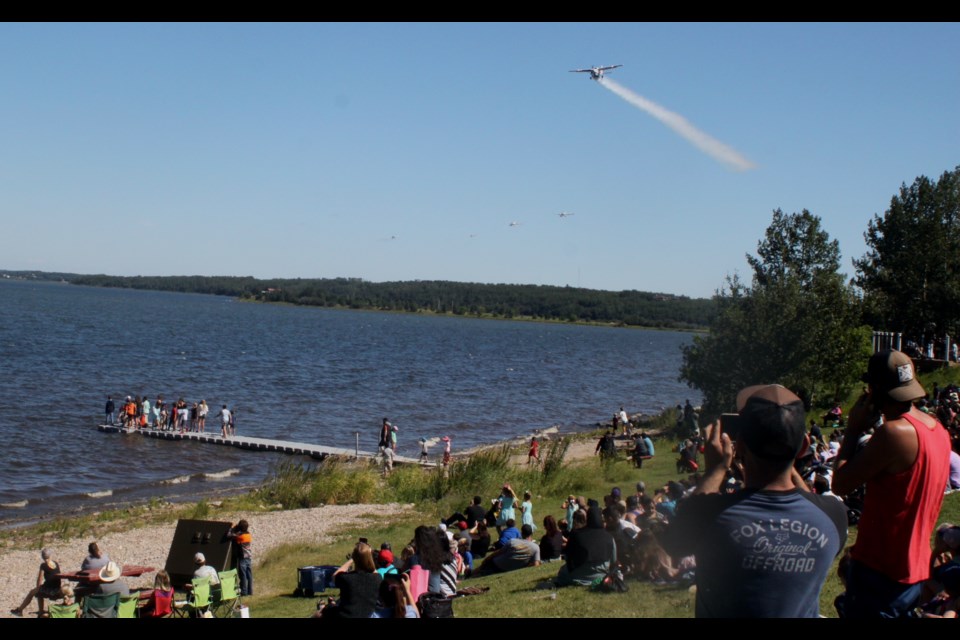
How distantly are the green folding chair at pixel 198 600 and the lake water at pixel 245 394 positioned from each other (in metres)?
14.2

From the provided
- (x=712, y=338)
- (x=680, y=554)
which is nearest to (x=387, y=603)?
(x=680, y=554)

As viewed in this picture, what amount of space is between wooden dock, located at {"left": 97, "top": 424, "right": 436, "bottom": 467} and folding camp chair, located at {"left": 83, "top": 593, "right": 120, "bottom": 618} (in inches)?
842

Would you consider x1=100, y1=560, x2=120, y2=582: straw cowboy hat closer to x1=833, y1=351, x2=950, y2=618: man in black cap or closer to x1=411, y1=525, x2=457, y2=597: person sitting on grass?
x1=411, y1=525, x2=457, y2=597: person sitting on grass

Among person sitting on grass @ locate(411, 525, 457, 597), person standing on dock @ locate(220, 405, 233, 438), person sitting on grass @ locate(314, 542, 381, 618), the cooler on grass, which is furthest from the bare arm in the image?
person standing on dock @ locate(220, 405, 233, 438)

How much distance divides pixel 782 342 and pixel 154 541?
Result: 23281 mm

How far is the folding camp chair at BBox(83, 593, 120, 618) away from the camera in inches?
447

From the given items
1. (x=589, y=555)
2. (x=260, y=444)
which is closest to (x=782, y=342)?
(x=260, y=444)

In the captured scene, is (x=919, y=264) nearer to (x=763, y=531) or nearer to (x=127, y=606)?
(x=127, y=606)

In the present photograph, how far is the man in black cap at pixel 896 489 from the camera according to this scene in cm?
351

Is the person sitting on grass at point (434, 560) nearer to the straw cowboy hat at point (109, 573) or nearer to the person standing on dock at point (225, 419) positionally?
the straw cowboy hat at point (109, 573)

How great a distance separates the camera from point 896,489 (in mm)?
3531

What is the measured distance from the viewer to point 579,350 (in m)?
140

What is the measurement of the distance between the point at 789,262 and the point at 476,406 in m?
23.1

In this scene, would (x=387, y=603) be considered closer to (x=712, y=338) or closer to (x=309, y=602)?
(x=309, y=602)
